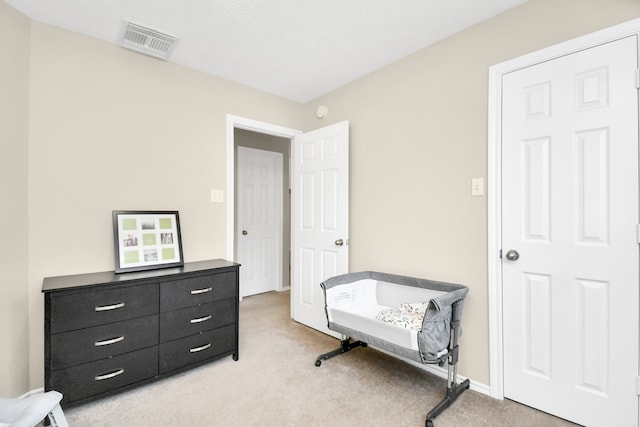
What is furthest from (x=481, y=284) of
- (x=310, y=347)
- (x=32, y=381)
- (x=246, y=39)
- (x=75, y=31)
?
(x=75, y=31)

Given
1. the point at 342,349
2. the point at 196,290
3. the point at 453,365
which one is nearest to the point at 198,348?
the point at 196,290

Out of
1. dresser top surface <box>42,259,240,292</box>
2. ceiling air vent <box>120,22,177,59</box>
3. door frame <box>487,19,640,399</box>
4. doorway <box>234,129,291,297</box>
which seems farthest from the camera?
doorway <box>234,129,291,297</box>

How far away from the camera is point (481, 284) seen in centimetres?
203

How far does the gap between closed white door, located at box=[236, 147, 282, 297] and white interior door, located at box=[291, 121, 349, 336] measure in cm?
120

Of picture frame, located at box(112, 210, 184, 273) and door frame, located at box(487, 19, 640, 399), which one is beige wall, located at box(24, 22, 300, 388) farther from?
door frame, located at box(487, 19, 640, 399)

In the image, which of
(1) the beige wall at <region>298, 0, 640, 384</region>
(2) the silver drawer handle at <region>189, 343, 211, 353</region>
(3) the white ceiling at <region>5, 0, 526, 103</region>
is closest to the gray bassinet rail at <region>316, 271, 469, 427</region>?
(1) the beige wall at <region>298, 0, 640, 384</region>

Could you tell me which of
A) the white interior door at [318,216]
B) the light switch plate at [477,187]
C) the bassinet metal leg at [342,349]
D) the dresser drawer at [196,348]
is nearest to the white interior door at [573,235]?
the light switch plate at [477,187]

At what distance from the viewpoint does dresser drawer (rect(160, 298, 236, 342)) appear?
84.7 inches

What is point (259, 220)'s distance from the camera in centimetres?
450

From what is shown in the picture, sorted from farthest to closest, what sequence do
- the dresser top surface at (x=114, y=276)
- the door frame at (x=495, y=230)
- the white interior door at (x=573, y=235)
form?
the door frame at (x=495, y=230)
the dresser top surface at (x=114, y=276)
the white interior door at (x=573, y=235)

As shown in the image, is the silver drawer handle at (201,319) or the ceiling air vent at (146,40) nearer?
the ceiling air vent at (146,40)

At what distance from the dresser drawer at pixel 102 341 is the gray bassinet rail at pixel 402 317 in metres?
1.24

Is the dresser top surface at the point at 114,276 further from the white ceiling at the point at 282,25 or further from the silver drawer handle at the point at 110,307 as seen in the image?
the white ceiling at the point at 282,25

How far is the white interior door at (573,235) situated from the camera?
1545mm
